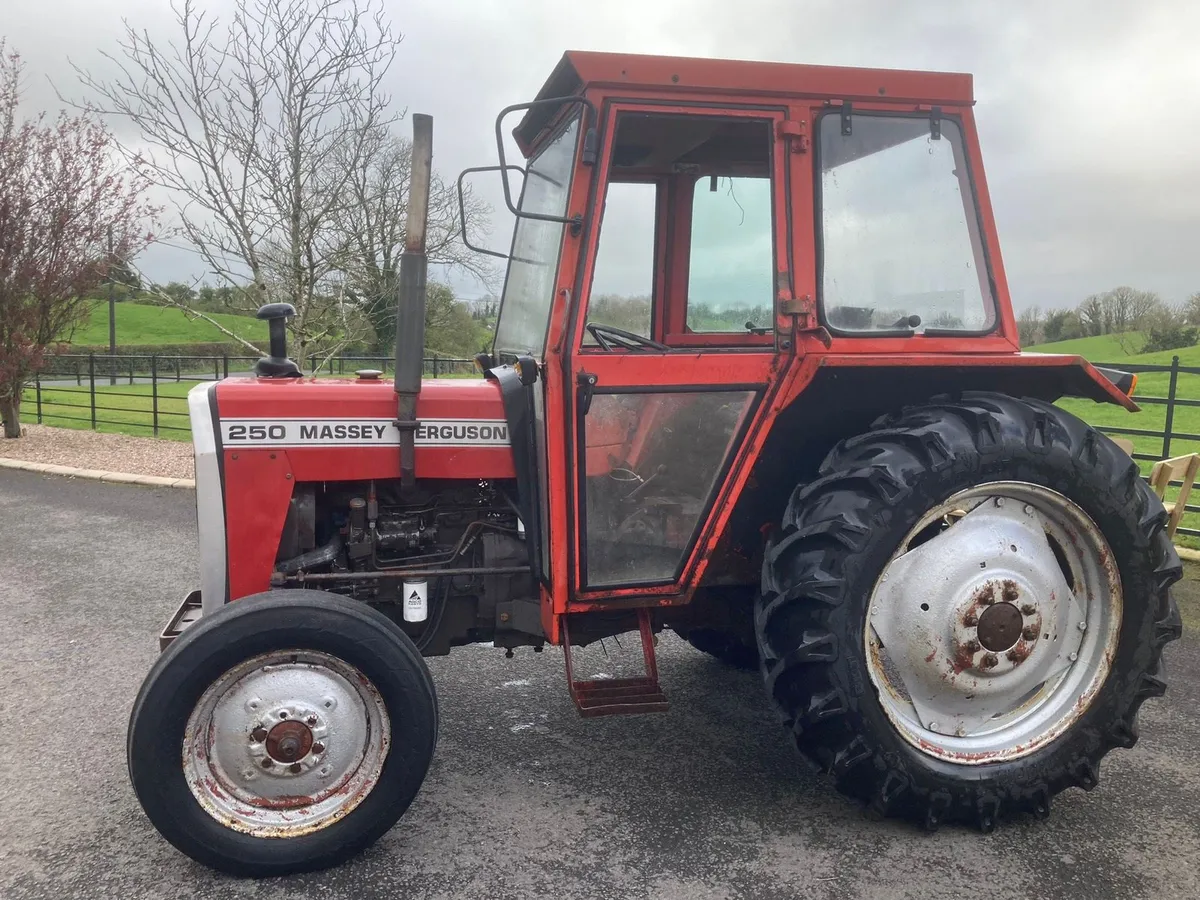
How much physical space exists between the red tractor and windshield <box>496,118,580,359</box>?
0.03 m

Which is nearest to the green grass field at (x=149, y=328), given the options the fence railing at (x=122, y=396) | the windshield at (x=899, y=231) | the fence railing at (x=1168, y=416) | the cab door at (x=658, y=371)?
the fence railing at (x=122, y=396)

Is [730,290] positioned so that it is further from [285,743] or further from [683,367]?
[285,743]

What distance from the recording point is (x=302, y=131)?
7852mm

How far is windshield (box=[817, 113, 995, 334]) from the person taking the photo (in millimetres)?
3008

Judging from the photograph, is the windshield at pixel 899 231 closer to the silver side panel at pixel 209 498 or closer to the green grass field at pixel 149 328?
the silver side panel at pixel 209 498

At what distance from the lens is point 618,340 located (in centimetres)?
299

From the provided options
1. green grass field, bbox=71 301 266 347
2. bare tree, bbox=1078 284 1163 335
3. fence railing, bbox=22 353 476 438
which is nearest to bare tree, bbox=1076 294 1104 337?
bare tree, bbox=1078 284 1163 335

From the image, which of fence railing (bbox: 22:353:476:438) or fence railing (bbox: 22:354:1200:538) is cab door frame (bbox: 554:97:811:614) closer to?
fence railing (bbox: 22:354:1200:538)

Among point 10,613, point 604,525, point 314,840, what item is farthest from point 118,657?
point 604,525

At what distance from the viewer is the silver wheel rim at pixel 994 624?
2.91m

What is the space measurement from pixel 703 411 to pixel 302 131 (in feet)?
20.7

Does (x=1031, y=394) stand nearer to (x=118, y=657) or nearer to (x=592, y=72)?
(x=592, y=72)

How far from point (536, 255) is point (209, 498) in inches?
56.1

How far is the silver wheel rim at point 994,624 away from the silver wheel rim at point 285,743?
5.33 feet
